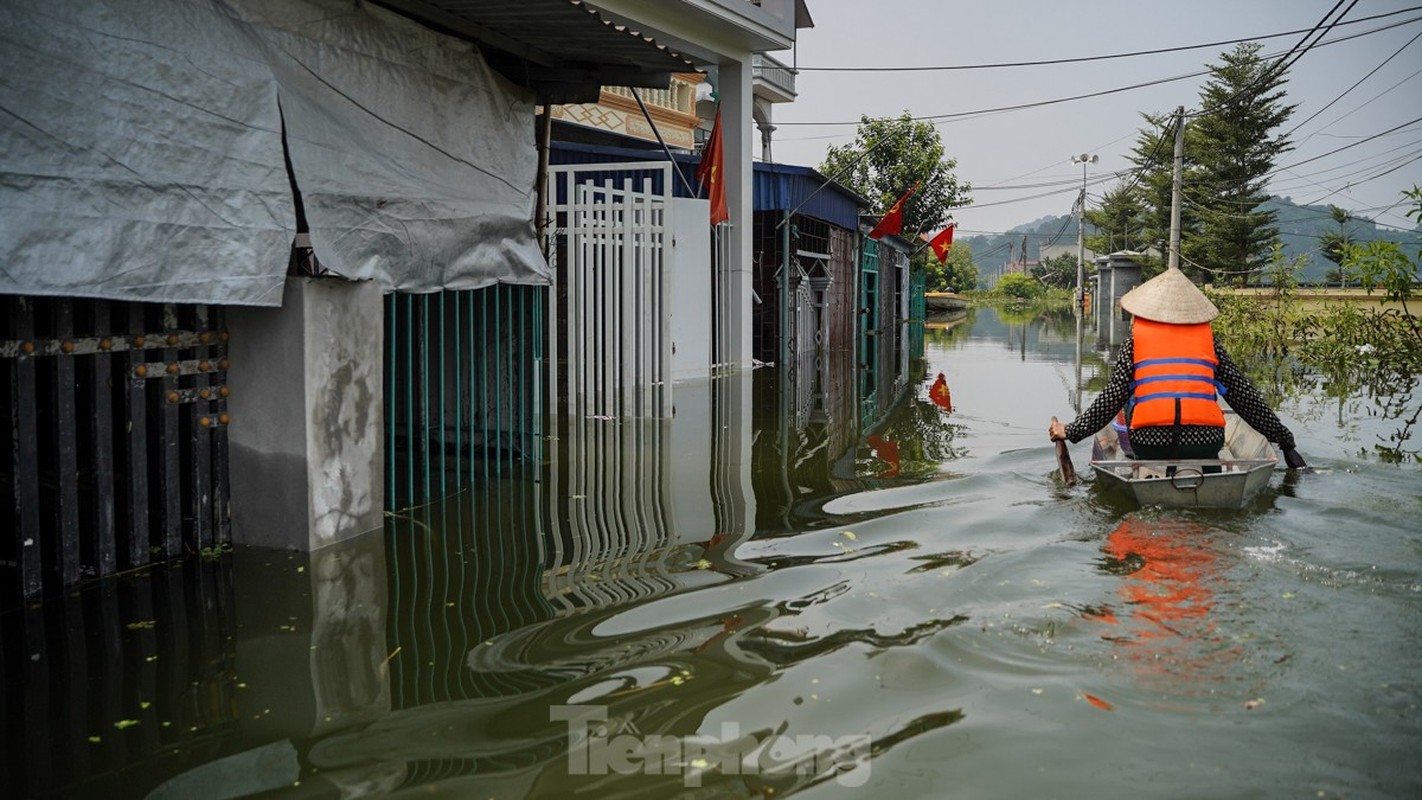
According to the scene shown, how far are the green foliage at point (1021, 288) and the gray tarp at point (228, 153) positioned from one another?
288 ft

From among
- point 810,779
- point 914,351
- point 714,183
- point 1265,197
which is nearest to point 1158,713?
point 810,779

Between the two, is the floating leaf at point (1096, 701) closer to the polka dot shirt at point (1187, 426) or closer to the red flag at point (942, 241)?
the polka dot shirt at point (1187, 426)

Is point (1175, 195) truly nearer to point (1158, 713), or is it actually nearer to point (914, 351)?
point (914, 351)

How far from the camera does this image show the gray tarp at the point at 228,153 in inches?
204

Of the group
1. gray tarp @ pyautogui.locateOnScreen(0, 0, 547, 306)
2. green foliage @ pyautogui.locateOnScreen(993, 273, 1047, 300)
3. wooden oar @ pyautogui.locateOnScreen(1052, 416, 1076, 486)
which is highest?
green foliage @ pyautogui.locateOnScreen(993, 273, 1047, 300)

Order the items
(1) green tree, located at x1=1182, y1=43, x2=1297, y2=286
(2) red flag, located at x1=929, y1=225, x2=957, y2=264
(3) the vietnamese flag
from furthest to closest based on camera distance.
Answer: (1) green tree, located at x1=1182, y1=43, x2=1297, y2=286
(2) red flag, located at x1=929, y1=225, x2=957, y2=264
(3) the vietnamese flag

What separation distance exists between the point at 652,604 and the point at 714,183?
12224 millimetres

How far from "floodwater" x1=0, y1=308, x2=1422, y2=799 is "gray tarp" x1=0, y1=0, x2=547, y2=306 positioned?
1.67 meters

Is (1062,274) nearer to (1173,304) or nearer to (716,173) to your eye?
(716,173)

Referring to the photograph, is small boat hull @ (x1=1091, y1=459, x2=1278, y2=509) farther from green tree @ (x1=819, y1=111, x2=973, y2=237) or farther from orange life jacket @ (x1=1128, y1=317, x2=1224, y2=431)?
green tree @ (x1=819, y1=111, x2=973, y2=237)

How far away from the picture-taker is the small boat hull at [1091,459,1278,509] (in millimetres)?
7797

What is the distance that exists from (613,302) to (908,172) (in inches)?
1442

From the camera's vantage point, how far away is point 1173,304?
848 cm

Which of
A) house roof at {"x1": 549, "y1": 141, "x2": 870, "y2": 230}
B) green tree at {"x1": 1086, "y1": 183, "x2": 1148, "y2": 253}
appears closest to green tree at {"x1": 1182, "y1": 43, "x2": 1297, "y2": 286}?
green tree at {"x1": 1086, "y1": 183, "x2": 1148, "y2": 253}
